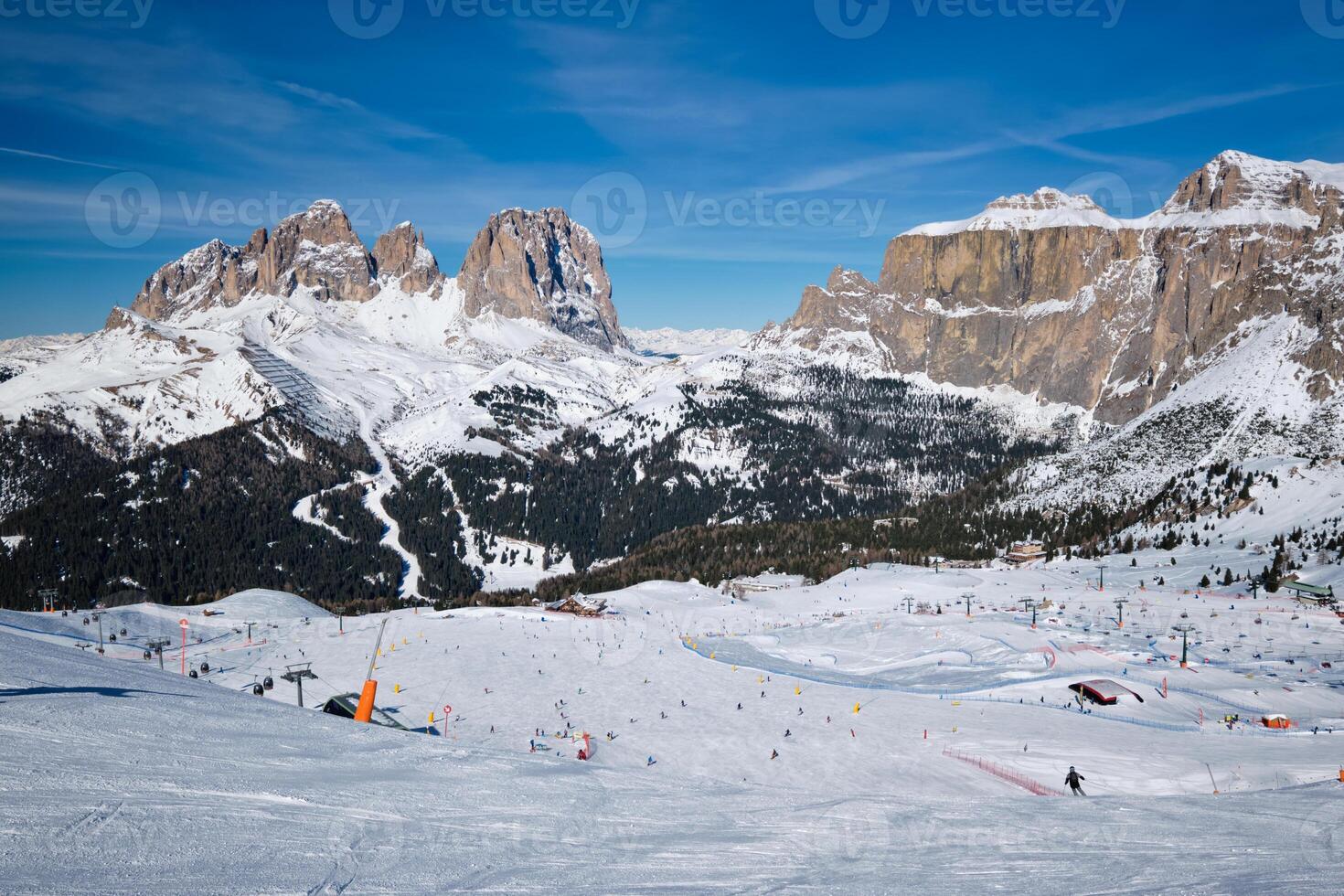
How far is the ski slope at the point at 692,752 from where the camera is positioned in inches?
432

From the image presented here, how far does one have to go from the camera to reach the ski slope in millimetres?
10961

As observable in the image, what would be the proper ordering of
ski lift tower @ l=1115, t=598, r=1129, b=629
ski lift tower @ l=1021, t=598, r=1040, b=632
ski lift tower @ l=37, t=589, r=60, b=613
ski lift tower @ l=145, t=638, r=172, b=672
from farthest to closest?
ski lift tower @ l=37, t=589, r=60, b=613
ski lift tower @ l=1021, t=598, r=1040, b=632
ski lift tower @ l=1115, t=598, r=1129, b=629
ski lift tower @ l=145, t=638, r=172, b=672

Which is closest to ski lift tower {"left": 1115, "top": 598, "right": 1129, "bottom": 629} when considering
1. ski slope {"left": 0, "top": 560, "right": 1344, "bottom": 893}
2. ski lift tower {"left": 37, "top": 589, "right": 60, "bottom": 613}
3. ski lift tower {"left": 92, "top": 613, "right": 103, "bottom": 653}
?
ski slope {"left": 0, "top": 560, "right": 1344, "bottom": 893}

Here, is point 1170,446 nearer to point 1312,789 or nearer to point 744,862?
point 1312,789

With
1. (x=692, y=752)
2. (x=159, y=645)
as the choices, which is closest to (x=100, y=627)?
(x=159, y=645)

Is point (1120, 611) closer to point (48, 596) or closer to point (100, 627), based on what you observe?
point (100, 627)

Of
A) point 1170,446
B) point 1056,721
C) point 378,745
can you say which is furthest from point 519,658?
point 1170,446

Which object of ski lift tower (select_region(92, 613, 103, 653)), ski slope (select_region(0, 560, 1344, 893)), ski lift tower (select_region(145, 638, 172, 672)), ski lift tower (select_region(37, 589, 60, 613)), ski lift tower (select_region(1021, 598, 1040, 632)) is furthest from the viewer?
ski lift tower (select_region(37, 589, 60, 613))

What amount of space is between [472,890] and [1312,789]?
74.8 ft

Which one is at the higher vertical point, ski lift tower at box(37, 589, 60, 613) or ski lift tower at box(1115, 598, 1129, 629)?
ski lift tower at box(1115, 598, 1129, 629)

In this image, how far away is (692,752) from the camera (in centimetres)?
4703

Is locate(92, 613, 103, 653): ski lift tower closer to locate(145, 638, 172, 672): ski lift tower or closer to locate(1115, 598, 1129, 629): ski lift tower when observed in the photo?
locate(145, 638, 172, 672): ski lift tower

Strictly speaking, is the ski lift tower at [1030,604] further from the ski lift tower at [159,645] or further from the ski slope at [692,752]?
the ski lift tower at [159,645]

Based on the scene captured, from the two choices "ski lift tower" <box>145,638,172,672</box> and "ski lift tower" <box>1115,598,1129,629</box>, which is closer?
"ski lift tower" <box>145,638,172,672</box>
